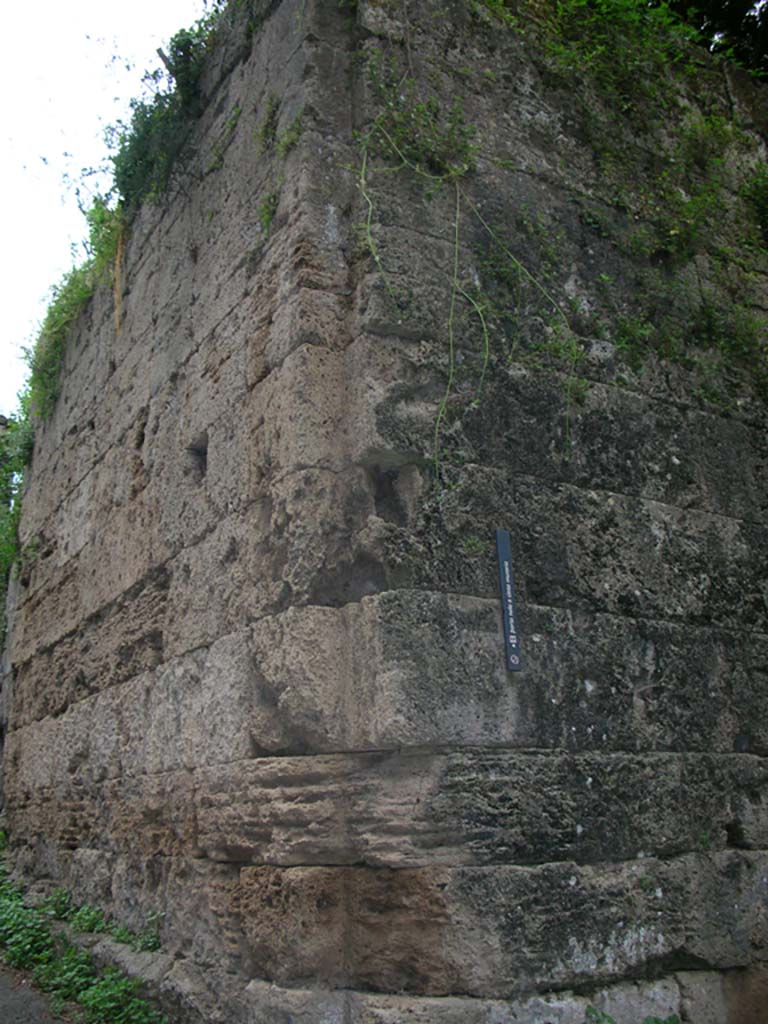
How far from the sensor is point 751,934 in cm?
375

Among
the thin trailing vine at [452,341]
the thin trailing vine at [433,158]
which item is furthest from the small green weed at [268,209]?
the thin trailing vine at [452,341]

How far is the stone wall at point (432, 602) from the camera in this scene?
3.35 metres

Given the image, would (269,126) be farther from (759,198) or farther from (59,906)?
(59,906)

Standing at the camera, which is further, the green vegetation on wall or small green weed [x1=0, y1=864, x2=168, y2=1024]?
small green weed [x1=0, y1=864, x2=168, y2=1024]

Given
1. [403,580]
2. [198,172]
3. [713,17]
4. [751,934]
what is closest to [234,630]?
[403,580]

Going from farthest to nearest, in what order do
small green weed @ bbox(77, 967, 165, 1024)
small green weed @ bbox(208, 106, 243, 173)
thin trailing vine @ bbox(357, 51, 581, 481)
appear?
small green weed @ bbox(208, 106, 243, 173) → small green weed @ bbox(77, 967, 165, 1024) → thin trailing vine @ bbox(357, 51, 581, 481)

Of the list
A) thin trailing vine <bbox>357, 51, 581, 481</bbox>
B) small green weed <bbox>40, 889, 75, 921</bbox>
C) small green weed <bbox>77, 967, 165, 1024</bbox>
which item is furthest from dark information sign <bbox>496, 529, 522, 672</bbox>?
small green weed <bbox>40, 889, 75, 921</bbox>

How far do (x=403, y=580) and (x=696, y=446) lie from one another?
1.66 metres

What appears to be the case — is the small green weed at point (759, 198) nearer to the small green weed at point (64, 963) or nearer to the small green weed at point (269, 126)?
the small green weed at point (269, 126)

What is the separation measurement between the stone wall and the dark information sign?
4 centimetres

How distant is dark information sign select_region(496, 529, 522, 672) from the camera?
11.7ft

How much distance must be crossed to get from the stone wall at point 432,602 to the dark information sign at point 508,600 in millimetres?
42

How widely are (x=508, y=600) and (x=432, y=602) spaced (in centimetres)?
32

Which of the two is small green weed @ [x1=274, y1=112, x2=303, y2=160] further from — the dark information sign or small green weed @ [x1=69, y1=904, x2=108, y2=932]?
small green weed @ [x1=69, y1=904, x2=108, y2=932]
